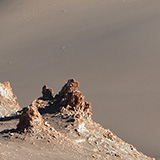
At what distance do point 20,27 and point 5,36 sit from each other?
643mm

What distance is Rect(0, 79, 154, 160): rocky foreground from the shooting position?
3814 millimetres

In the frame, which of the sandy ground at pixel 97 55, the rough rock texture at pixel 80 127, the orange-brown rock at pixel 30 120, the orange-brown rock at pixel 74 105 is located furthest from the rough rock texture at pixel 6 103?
the sandy ground at pixel 97 55

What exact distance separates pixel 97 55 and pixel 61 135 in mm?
7804

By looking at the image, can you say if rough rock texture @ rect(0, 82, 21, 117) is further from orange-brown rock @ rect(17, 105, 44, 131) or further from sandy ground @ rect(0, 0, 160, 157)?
sandy ground @ rect(0, 0, 160, 157)

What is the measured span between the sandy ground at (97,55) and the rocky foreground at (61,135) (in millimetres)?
2819

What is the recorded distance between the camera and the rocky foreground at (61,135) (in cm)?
381

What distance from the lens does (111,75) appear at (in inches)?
413

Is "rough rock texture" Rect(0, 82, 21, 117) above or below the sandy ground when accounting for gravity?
below

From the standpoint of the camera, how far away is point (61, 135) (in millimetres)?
4082

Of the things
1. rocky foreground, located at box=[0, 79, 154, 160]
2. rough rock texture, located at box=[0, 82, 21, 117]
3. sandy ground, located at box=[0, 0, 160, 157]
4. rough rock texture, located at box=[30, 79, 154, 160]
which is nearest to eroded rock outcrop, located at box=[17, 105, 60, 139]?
rocky foreground, located at box=[0, 79, 154, 160]

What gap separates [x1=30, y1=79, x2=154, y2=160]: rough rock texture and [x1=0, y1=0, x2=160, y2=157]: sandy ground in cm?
271

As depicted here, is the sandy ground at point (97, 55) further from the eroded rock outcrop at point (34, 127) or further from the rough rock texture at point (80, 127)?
the eroded rock outcrop at point (34, 127)

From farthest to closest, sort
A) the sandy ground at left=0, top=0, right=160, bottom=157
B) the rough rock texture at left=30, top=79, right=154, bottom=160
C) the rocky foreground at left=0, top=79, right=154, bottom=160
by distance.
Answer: the sandy ground at left=0, top=0, right=160, bottom=157, the rough rock texture at left=30, top=79, right=154, bottom=160, the rocky foreground at left=0, top=79, right=154, bottom=160

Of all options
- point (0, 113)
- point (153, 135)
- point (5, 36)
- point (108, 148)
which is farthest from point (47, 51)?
point (108, 148)
